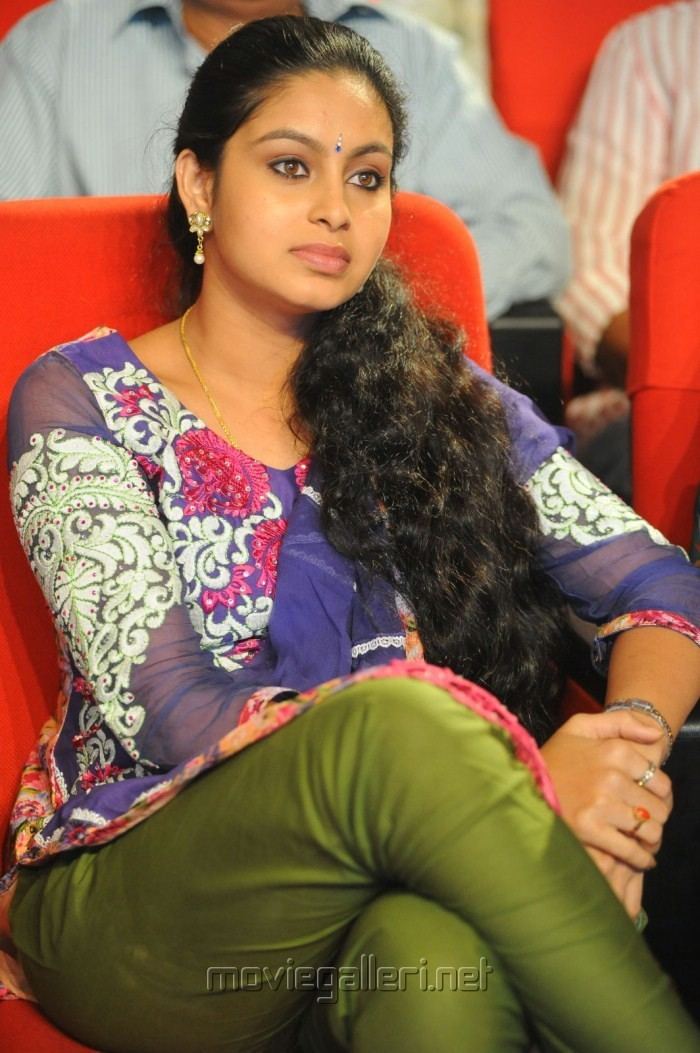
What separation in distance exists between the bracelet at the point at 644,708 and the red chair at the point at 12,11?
69.8 inches

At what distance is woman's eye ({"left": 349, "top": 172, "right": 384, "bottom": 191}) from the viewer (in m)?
1.32

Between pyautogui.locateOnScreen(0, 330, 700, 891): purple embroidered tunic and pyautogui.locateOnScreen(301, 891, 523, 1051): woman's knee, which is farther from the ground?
pyautogui.locateOnScreen(0, 330, 700, 891): purple embroidered tunic

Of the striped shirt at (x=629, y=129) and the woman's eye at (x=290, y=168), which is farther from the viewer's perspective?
the striped shirt at (x=629, y=129)

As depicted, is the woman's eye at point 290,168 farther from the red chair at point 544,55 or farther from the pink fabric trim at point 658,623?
the red chair at point 544,55

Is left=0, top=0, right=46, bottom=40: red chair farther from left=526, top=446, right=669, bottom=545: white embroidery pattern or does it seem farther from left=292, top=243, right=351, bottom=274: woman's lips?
left=526, top=446, right=669, bottom=545: white embroidery pattern

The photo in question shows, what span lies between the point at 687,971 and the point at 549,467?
491 mm

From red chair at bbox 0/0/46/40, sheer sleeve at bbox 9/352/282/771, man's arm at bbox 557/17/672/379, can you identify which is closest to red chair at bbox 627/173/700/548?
sheer sleeve at bbox 9/352/282/771

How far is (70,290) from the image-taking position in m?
1.38

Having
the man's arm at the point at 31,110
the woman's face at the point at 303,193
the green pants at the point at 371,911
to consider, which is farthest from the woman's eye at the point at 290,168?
the man's arm at the point at 31,110

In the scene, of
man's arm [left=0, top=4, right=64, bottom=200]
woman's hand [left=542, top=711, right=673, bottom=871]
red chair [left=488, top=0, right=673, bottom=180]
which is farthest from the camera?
red chair [left=488, top=0, right=673, bottom=180]

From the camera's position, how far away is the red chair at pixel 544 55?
8.34ft

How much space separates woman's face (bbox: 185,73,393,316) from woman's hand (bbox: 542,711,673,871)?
471 millimetres

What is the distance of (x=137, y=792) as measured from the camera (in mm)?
1069

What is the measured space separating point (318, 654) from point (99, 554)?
22 cm
